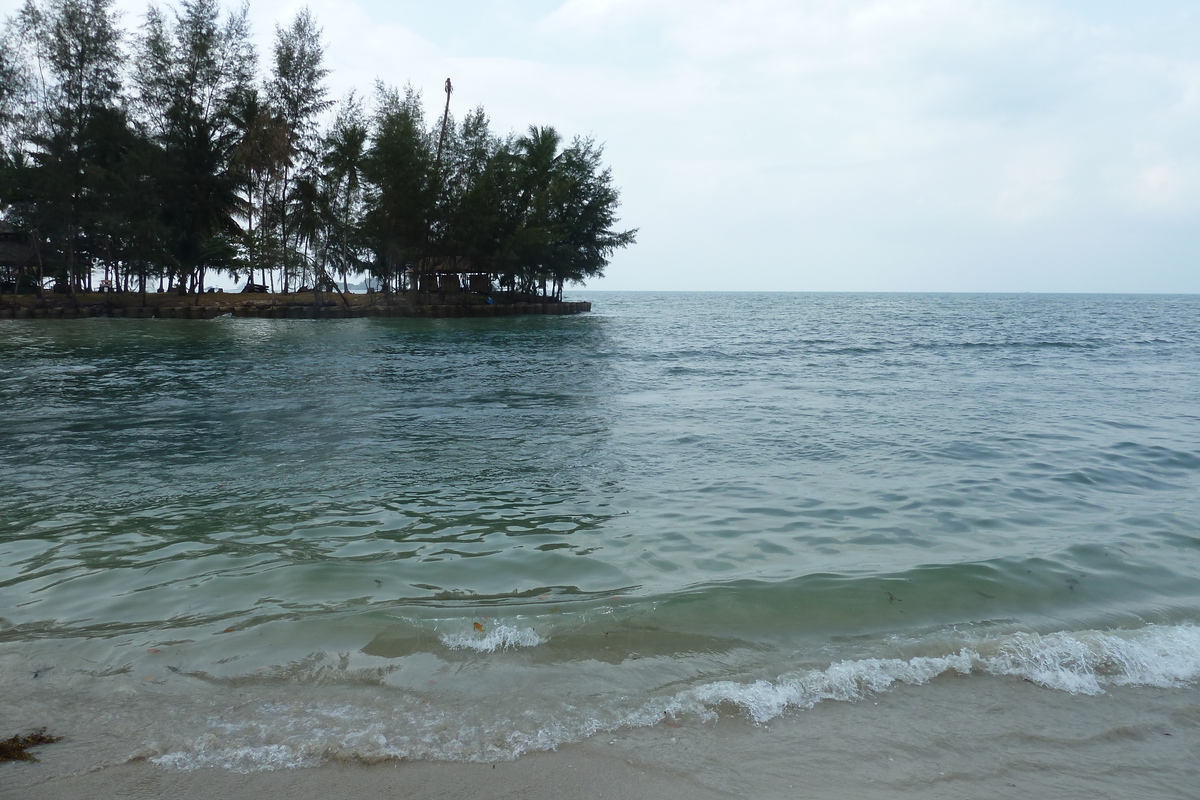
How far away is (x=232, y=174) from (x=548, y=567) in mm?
45776

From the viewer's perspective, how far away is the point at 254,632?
3.88m

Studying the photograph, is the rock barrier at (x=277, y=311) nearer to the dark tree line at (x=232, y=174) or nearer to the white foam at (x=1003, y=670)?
the dark tree line at (x=232, y=174)

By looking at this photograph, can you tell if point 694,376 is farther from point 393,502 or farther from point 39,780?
point 39,780

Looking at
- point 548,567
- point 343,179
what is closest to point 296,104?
point 343,179

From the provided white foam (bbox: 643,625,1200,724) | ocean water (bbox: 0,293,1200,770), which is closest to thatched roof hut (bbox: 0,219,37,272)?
ocean water (bbox: 0,293,1200,770)

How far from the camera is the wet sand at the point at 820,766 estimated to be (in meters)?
2.62

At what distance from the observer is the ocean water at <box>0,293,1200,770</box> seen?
3.23 meters

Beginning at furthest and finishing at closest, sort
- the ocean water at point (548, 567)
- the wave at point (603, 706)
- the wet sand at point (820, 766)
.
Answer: the ocean water at point (548, 567) < the wave at point (603, 706) < the wet sand at point (820, 766)

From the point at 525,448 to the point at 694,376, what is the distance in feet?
29.0

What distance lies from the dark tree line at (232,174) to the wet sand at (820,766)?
43476mm

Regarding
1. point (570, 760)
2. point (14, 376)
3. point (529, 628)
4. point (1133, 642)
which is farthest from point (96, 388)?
point (1133, 642)

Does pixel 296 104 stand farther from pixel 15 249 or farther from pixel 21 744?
pixel 21 744

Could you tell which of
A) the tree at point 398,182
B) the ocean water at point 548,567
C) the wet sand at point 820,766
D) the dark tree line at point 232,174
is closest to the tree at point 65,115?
the dark tree line at point 232,174

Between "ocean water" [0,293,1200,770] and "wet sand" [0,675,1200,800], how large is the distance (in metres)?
0.09
